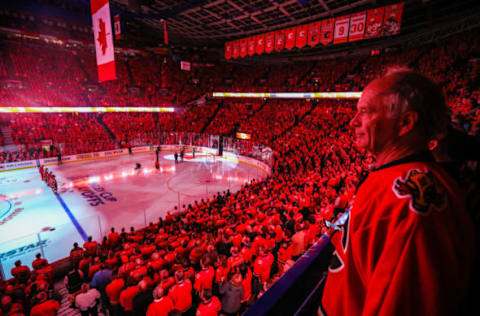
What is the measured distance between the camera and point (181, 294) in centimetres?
449

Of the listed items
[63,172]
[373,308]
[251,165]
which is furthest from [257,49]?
[373,308]

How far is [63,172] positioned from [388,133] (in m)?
24.4

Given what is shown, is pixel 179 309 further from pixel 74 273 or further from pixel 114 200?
pixel 114 200

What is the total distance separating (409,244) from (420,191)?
0.69 feet

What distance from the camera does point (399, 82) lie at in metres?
1.05

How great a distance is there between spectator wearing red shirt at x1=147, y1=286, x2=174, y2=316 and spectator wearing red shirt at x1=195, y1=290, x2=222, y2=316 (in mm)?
618

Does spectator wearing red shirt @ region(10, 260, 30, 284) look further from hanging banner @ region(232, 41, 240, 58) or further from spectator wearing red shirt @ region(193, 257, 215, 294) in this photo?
hanging banner @ region(232, 41, 240, 58)

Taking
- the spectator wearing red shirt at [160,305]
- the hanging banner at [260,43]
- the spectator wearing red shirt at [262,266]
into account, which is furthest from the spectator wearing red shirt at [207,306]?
the hanging banner at [260,43]

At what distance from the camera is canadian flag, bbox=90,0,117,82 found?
7844 millimetres

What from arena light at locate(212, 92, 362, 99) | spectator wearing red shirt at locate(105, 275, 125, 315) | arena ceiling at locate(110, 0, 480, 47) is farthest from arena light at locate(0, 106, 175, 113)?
spectator wearing red shirt at locate(105, 275, 125, 315)

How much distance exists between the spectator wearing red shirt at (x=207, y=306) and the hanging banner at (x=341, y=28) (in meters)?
19.2

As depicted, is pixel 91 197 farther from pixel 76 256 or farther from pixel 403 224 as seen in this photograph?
pixel 403 224

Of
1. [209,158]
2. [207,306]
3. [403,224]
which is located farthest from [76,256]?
[209,158]

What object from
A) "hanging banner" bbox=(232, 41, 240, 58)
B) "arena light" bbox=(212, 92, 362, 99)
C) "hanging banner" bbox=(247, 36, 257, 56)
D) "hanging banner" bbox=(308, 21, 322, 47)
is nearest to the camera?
"hanging banner" bbox=(308, 21, 322, 47)
